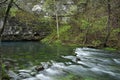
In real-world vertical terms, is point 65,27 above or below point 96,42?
above

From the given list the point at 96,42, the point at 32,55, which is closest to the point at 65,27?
the point at 96,42

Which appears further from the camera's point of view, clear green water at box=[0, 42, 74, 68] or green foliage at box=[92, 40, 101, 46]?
green foliage at box=[92, 40, 101, 46]

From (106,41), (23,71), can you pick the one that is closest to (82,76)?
(23,71)

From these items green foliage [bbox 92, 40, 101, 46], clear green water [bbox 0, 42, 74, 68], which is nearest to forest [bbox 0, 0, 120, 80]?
green foliage [bbox 92, 40, 101, 46]

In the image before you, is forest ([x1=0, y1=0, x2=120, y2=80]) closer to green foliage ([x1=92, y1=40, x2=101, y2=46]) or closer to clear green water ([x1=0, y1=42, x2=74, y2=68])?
green foliage ([x1=92, y1=40, x2=101, y2=46])

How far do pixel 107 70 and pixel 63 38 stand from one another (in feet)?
69.0

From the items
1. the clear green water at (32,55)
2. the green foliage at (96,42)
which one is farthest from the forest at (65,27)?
the clear green water at (32,55)

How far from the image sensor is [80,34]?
33812 millimetres

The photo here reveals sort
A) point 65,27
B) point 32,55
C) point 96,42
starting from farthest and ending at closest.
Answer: point 65,27, point 96,42, point 32,55

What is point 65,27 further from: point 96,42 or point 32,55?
point 32,55

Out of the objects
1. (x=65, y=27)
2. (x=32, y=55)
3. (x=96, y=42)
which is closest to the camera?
(x=32, y=55)

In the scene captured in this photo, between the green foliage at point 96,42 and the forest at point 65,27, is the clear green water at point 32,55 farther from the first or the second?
the green foliage at point 96,42

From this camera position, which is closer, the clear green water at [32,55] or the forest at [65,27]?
the clear green water at [32,55]

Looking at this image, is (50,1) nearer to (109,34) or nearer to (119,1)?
(119,1)
